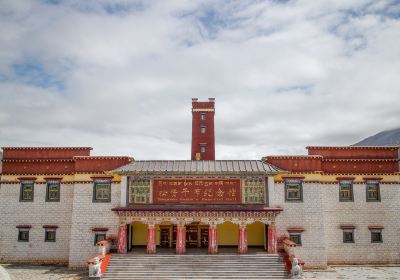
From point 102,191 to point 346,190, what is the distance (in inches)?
753

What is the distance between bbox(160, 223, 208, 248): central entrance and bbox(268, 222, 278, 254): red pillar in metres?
5.32

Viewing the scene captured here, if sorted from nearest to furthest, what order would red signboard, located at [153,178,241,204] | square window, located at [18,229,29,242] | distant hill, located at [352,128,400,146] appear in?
red signboard, located at [153,178,241,204]
square window, located at [18,229,29,242]
distant hill, located at [352,128,400,146]

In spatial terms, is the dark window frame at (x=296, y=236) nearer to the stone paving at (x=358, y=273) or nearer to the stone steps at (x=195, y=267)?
the stone paving at (x=358, y=273)

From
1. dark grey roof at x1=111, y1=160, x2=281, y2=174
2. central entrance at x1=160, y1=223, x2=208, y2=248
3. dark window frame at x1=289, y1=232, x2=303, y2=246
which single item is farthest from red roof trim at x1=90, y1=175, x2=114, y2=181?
dark window frame at x1=289, y1=232, x2=303, y2=246

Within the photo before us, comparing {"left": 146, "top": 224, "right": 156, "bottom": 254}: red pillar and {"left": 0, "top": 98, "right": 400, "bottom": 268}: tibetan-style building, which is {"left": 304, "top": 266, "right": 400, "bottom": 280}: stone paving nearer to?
{"left": 0, "top": 98, "right": 400, "bottom": 268}: tibetan-style building

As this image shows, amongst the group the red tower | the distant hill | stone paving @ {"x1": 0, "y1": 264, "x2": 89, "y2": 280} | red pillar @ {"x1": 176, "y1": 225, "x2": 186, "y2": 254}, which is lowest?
stone paving @ {"x1": 0, "y1": 264, "x2": 89, "y2": 280}

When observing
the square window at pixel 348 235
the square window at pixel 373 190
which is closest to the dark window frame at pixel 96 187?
the square window at pixel 348 235

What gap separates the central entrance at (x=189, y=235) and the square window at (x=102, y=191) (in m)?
4.97

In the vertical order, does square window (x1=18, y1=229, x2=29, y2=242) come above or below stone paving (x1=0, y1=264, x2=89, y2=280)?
above

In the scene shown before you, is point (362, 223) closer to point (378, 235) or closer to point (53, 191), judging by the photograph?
point (378, 235)

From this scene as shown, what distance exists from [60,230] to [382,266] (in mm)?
24835

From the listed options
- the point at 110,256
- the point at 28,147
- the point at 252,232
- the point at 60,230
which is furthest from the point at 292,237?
the point at 28,147

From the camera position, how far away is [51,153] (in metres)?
27.9

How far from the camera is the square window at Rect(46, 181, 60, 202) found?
2706 cm
